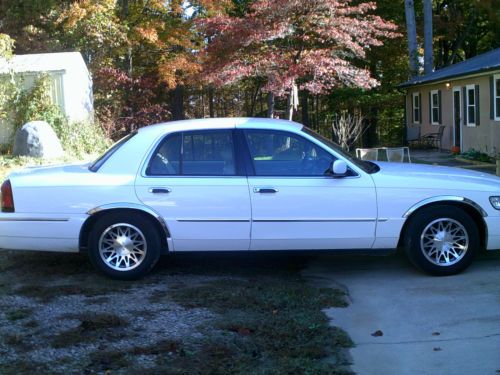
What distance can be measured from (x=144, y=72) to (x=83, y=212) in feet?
70.3

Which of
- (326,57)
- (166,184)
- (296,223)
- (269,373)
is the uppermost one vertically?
(326,57)

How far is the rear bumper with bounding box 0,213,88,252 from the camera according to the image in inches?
238

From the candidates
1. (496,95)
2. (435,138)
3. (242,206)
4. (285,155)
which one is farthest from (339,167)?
(435,138)

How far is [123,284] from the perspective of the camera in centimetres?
606

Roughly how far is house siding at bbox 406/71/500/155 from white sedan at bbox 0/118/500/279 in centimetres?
1189

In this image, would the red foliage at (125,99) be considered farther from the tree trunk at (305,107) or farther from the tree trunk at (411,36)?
the tree trunk at (411,36)

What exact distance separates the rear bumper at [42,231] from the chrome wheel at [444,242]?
338 cm

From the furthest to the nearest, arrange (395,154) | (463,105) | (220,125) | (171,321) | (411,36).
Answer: (411,36), (463,105), (395,154), (220,125), (171,321)

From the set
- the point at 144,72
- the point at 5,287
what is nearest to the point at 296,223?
the point at 5,287

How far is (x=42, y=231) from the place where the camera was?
20.0 feet

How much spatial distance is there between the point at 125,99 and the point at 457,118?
13511 mm

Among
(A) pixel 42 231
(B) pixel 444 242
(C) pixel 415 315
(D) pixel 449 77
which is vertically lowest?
(C) pixel 415 315

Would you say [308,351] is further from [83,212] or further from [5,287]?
[5,287]

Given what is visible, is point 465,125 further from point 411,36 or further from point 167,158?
point 167,158
